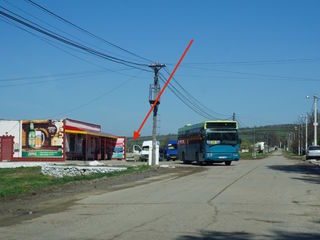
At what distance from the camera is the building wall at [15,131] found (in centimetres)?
4647

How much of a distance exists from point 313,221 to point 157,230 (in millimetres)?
3403

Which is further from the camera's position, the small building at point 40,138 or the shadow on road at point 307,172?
the small building at point 40,138

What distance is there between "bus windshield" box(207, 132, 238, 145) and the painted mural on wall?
16106 mm

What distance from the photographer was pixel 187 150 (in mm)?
44000

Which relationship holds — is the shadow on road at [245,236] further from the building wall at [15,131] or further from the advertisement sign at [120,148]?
the advertisement sign at [120,148]

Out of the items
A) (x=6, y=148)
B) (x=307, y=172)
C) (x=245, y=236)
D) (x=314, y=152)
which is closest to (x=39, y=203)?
Answer: (x=245, y=236)

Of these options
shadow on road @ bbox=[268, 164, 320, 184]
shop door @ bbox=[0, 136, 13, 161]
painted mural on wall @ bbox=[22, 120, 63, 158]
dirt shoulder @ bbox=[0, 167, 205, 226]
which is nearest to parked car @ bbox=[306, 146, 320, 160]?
shadow on road @ bbox=[268, 164, 320, 184]

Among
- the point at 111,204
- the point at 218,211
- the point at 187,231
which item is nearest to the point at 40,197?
the point at 111,204

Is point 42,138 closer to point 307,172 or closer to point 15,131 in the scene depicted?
point 15,131

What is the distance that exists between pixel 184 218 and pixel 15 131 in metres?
39.8

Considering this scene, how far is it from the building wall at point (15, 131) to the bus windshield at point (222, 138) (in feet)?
67.1

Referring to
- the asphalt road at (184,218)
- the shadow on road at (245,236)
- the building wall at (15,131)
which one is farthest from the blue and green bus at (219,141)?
the shadow on road at (245,236)

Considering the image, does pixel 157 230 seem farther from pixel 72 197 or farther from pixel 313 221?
pixel 72 197

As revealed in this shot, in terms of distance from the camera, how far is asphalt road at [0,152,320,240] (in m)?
8.44
